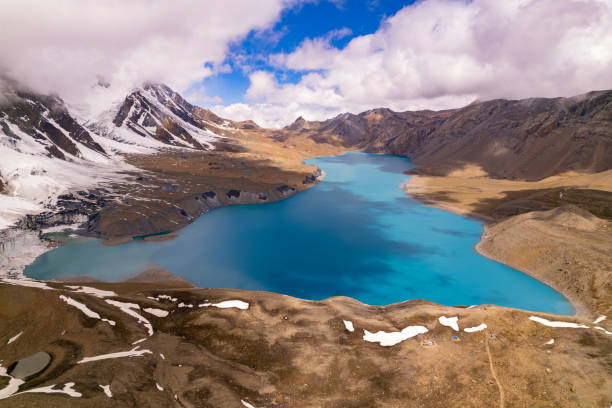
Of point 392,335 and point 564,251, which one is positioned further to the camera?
point 564,251

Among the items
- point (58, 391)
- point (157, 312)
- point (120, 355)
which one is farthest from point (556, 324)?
point (157, 312)

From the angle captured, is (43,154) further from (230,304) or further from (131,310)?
(230,304)

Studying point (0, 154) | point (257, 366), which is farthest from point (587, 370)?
point (0, 154)

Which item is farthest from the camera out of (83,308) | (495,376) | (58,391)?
(83,308)

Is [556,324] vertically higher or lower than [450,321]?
higher

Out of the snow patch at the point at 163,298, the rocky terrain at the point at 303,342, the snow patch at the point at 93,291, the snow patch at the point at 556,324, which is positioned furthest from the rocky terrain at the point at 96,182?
the snow patch at the point at 556,324

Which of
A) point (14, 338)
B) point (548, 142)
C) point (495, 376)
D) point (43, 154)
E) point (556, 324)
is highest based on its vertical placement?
point (548, 142)

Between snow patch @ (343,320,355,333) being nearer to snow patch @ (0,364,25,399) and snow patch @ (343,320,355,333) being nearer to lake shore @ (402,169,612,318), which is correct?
snow patch @ (0,364,25,399)

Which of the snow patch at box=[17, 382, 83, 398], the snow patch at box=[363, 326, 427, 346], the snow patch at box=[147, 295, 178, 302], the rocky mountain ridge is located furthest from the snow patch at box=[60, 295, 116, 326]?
the rocky mountain ridge
